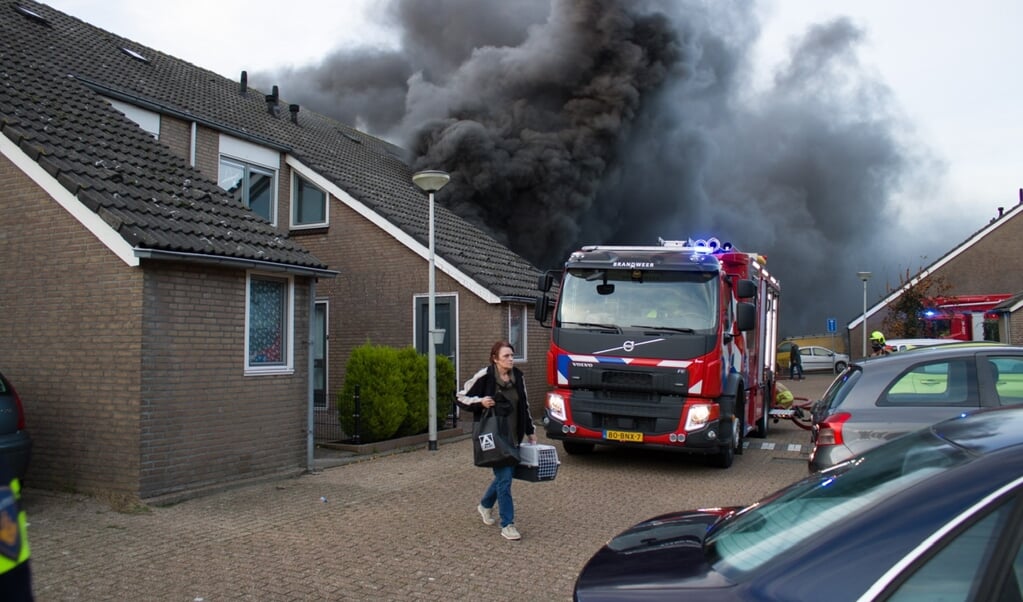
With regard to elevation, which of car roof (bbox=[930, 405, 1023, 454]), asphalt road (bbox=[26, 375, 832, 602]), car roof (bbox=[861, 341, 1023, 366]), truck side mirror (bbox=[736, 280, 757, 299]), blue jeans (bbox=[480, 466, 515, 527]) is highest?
truck side mirror (bbox=[736, 280, 757, 299])

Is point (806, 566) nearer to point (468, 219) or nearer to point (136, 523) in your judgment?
point (136, 523)

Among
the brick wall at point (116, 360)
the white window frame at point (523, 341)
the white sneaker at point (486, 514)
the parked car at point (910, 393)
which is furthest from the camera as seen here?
the white window frame at point (523, 341)

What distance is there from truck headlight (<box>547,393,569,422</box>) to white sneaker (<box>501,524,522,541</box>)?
129 inches

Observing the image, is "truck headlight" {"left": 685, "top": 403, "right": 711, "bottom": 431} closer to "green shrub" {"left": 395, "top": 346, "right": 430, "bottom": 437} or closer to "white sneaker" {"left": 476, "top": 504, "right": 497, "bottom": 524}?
"white sneaker" {"left": 476, "top": 504, "right": 497, "bottom": 524}

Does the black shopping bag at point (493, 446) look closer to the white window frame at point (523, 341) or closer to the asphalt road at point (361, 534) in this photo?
the asphalt road at point (361, 534)

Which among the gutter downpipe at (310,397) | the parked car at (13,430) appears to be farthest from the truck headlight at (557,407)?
the parked car at (13,430)

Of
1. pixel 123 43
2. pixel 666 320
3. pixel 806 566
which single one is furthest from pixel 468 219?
pixel 806 566

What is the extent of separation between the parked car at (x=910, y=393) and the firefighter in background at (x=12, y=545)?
17.2 ft

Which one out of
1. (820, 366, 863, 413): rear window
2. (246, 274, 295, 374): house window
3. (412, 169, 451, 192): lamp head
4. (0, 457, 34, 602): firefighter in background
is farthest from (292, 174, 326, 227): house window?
(0, 457, 34, 602): firefighter in background

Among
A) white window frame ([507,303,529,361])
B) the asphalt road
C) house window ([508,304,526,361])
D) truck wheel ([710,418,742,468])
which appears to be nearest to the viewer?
the asphalt road

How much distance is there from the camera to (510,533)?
20.2 feet

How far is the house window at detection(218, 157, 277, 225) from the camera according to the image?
579 inches

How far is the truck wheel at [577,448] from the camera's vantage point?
1027cm

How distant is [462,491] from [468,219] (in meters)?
13.2
